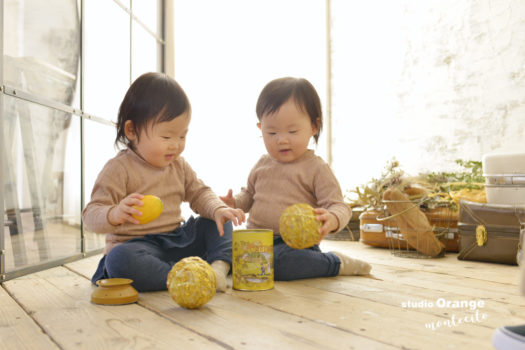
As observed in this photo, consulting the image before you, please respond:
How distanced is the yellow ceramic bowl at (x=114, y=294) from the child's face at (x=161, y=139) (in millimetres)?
498

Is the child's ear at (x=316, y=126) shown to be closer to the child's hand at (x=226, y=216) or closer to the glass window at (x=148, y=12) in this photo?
the child's hand at (x=226, y=216)

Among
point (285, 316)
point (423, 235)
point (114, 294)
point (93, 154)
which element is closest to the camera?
point (285, 316)

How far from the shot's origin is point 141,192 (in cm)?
165

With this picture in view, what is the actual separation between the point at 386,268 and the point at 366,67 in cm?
248

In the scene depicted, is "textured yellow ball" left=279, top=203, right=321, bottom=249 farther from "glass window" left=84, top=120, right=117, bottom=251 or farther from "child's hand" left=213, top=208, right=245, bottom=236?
"glass window" left=84, top=120, right=117, bottom=251

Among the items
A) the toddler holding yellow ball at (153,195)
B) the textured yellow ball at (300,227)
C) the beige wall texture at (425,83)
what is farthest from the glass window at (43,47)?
the beige wall texture at (425,83)

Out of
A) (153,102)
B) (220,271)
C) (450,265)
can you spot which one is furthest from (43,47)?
(450,265)

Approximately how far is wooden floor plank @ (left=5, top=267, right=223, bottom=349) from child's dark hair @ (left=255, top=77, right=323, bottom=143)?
2.84 feet

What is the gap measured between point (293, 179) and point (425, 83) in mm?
2067

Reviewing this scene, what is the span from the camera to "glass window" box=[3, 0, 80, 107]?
166cm

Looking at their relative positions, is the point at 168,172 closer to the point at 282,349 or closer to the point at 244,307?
the point at 244,307

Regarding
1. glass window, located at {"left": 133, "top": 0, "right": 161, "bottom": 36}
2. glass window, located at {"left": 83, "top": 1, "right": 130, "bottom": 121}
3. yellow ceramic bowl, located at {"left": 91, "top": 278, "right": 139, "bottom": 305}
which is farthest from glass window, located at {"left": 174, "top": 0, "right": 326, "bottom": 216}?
yellow ceramic bowl, located at {"left": 91, "top": 278, "right": 139, "bottom": 305}

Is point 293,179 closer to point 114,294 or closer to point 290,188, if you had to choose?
point 290,188

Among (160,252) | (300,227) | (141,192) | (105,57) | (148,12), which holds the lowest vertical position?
(160,252)
